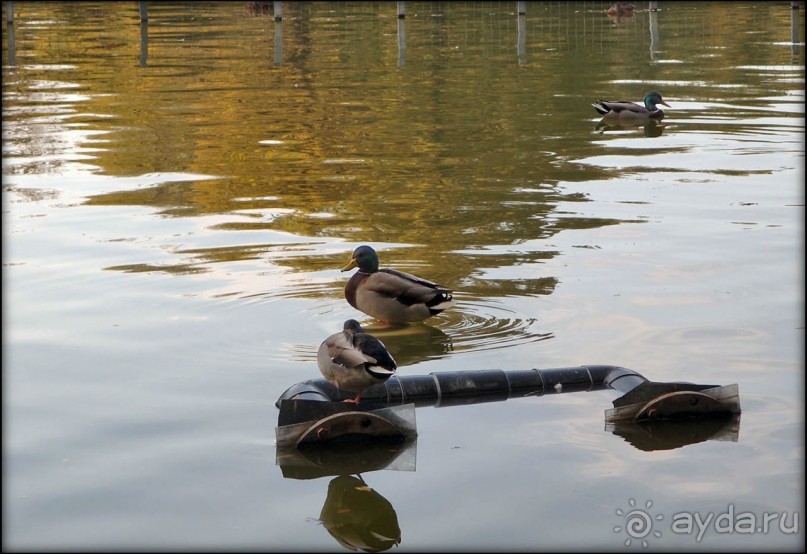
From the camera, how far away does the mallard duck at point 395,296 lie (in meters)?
8.48

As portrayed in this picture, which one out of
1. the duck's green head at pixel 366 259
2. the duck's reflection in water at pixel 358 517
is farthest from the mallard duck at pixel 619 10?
the duck's reflection in water at pixel 358 517

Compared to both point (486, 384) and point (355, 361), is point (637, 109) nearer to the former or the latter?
point (486, 384)

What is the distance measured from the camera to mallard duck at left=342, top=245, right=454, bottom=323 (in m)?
8.48

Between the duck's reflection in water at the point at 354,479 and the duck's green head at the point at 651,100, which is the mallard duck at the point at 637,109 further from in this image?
the duck's reflection in water at the point at 354,479

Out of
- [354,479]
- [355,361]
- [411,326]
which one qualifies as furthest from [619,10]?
[354,479]

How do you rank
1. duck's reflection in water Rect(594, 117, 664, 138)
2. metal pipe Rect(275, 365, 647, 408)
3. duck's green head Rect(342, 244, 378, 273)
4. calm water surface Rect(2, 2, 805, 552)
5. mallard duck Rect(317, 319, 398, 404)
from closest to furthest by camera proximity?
calm water surface Rect(2, 2, 805, 552), mallard duck Rect(317, 319, 398, 404), metal pipe Rect(275, 365, 647, 408), duck's green head Rect(342, 244, 378, 273), duck's reflection in water Rect(594, 117, 664, 138)

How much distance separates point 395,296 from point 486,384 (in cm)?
158

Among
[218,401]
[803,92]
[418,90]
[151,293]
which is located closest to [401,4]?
[418,90]

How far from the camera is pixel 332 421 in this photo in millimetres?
6402

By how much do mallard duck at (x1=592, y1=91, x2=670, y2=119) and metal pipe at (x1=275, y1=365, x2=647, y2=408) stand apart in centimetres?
1180

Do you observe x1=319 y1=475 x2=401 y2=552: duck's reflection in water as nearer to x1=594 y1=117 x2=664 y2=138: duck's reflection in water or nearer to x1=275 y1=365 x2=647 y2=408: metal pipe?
x1=275 y1=365 x2=647 y2=408: metal pipe

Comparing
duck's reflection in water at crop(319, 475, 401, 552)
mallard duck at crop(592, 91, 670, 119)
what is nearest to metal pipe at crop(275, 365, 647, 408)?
duck's reflection in water at crop(319, 475, 401, 552)

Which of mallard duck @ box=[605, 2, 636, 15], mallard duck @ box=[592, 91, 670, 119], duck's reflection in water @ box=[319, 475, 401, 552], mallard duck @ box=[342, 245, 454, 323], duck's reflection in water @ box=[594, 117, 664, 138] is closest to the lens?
duck's reflection in water @ box=[319, 475, 401, 552]

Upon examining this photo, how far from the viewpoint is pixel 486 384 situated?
7125 mm
